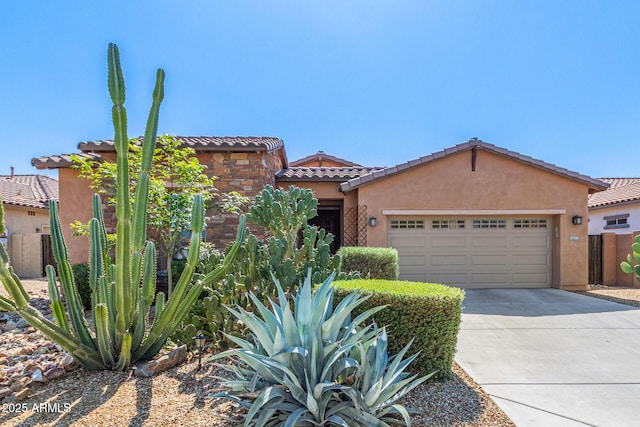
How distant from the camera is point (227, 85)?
10008 mm

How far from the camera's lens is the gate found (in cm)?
1245

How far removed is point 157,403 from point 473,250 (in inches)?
396

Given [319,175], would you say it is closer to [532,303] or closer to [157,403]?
[532,303]

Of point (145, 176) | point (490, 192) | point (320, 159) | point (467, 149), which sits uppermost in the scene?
point (320, 159)

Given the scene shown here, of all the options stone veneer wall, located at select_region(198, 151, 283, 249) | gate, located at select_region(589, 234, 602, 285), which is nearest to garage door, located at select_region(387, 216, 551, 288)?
gate, located at select_region(589, 234, 602, 285)

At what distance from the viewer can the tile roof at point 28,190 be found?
624 inches

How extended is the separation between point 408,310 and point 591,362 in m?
3.08

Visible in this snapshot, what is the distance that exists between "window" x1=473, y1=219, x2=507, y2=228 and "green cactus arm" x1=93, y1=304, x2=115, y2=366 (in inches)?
406

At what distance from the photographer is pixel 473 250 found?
430 inches

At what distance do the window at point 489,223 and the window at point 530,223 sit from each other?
405 millimetres

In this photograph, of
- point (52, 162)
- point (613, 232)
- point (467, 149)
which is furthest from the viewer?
point (613, 232)

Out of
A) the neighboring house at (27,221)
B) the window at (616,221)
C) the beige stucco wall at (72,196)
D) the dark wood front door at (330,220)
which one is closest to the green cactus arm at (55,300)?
the beige stucco wall at (72,196)

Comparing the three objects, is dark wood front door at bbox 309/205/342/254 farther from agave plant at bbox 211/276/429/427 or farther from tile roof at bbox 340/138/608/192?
agave plant at bbox 211/276/429/427

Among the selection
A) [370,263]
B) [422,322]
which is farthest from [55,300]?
[370,263]
